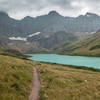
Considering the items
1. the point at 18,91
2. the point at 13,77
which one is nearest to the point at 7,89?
the point at 18,91

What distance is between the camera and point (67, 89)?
98.2 ft

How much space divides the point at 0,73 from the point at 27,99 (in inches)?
465

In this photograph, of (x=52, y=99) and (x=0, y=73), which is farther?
(x=0, y=73)

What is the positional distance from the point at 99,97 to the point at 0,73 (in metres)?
21.0

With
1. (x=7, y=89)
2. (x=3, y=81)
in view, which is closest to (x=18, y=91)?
(x=7, y=89)

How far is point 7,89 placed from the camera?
24.7m

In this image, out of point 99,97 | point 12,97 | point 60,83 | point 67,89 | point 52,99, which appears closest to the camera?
point 12,97

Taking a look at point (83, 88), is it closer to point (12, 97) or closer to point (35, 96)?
point (35, 96)

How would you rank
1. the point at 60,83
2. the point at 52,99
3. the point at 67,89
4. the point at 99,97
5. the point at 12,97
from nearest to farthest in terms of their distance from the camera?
the point at 12,97, the point at 52,99, the point at 99,97, the point at 67,89, the point at 60,83

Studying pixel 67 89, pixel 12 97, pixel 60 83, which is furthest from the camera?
pixel 60 83

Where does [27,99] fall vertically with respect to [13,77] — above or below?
below

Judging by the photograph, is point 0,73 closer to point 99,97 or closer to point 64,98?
point 64,98

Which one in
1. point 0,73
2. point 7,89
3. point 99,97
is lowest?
point 99,97

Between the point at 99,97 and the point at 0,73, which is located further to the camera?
the point at 0,73
